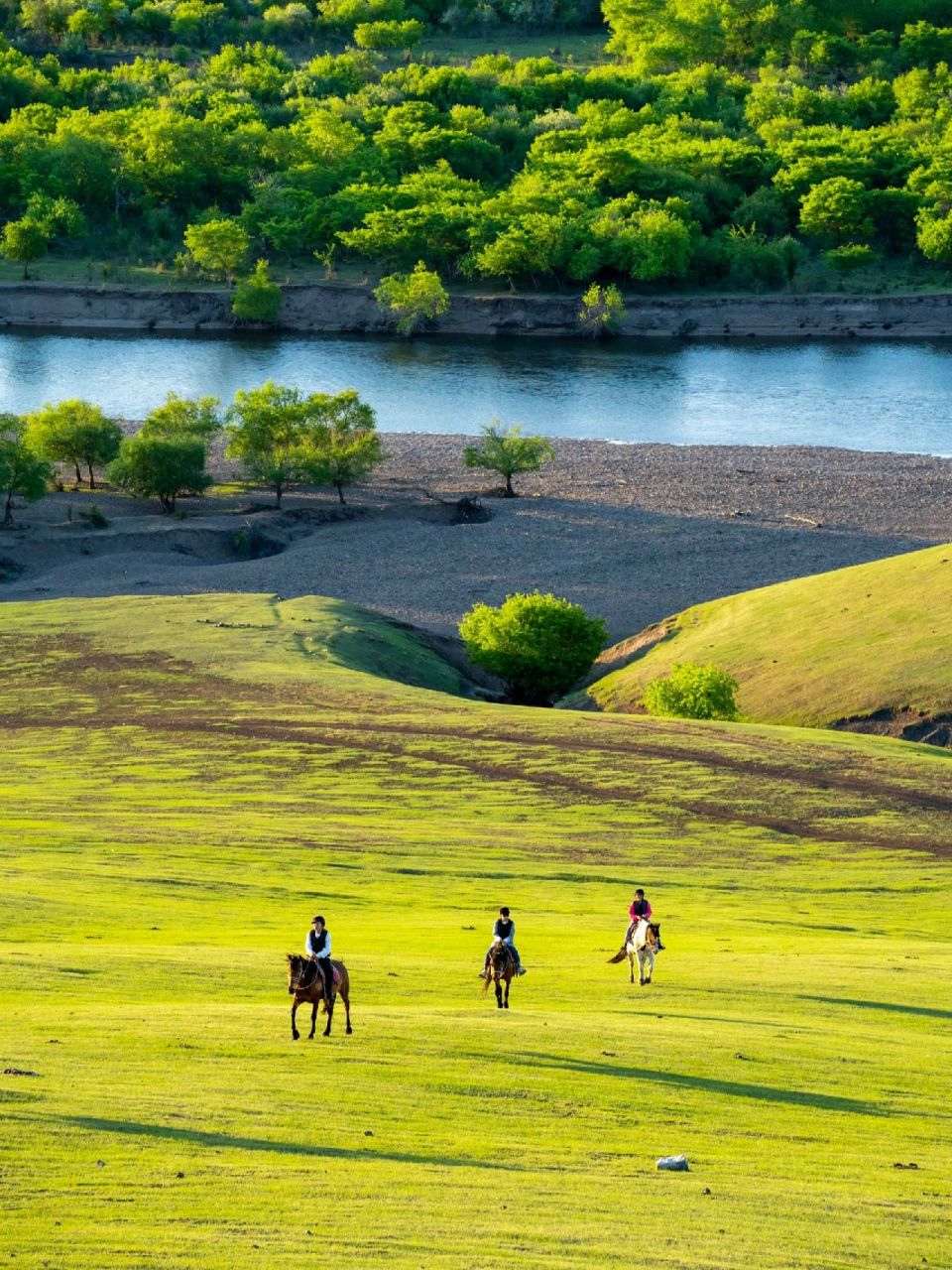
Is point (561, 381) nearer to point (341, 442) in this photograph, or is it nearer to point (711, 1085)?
point (341, 442)

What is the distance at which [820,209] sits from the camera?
196875 mm

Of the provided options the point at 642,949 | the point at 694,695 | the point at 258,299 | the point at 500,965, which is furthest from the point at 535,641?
the point at 258,299

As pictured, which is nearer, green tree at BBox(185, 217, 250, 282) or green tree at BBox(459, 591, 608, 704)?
green tree at BBox(459, 591, 608, 704)

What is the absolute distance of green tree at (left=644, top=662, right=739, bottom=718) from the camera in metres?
66.2

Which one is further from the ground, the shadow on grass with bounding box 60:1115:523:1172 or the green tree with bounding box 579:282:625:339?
the green tree with bounding box 579:282:625:339

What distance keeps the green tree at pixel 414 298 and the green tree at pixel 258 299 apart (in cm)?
1079

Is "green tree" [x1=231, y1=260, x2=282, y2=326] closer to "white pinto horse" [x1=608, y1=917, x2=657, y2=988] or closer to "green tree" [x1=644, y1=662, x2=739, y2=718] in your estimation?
"green tree" [x1=644, y1=662, x2=739, y2=718]

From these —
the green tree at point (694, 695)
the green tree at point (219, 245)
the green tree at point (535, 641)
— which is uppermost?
the green tree at point (219, 245)

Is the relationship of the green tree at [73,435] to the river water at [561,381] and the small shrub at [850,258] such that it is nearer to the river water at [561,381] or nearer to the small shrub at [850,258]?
the river water at [561,381]

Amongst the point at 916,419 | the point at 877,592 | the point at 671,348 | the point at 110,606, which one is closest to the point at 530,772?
the point at 877,592

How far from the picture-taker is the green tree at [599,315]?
179m

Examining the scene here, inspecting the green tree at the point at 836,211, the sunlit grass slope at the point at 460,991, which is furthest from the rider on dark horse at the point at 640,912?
the green tree at the point at 836,211

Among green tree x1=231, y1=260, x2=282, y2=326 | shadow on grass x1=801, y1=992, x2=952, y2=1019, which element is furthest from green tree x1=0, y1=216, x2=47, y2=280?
shadow on grass x1=801, y1=992, x2=952, y2=1019

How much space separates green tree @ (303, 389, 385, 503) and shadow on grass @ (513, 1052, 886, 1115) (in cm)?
8663
